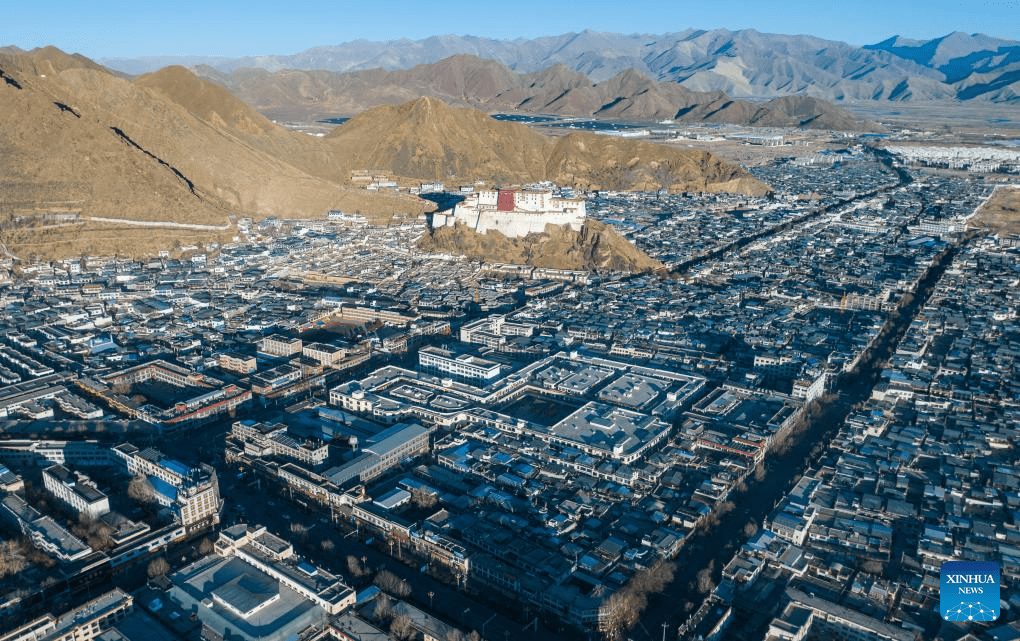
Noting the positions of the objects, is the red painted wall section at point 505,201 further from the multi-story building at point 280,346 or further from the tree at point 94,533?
Answer: the tree at point 94,533

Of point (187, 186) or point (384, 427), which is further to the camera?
point (187, 186)

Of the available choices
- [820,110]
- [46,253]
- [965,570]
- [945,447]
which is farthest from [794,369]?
[820,110]

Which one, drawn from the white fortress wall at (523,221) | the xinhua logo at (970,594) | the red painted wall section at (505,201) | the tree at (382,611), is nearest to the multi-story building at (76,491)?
the tree at (382,611)

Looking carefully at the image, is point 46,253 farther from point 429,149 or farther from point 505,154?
point 505,154

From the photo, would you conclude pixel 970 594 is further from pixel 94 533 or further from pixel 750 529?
pixel 94 533

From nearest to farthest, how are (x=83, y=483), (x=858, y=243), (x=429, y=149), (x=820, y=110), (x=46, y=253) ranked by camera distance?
Result: 1. (x=83, y=483)
2. (x=46, y=253)
3. (x=858, y=243)
4. (x=429, y=149)
5. (x=820, y=110)

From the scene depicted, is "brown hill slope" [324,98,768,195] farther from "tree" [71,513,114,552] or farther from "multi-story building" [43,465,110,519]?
"tree" [71,513,114,552]

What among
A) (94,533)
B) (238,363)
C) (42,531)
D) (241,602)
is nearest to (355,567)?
(241,602)
